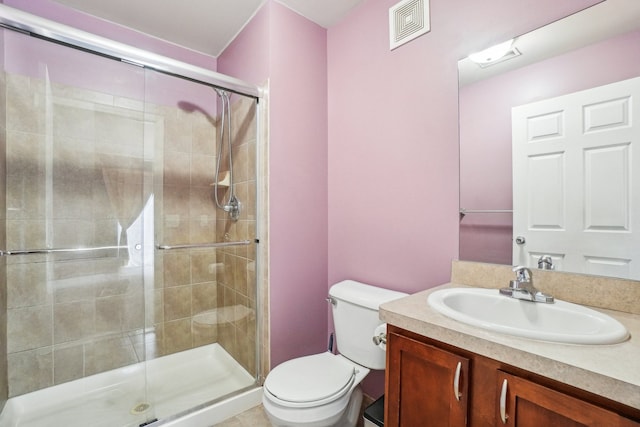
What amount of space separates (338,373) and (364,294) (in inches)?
15.4

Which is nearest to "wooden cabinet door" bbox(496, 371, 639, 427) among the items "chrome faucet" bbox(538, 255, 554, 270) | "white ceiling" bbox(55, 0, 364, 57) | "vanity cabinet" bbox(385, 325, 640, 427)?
"vanity cabinet" bbox(385, 325, 640, 427)

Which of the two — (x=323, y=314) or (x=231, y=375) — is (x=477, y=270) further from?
(x=231, y=375)

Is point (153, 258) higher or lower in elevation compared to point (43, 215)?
lower

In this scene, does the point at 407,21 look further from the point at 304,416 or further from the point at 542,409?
the point at 304,416

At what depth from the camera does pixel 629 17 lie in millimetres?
929

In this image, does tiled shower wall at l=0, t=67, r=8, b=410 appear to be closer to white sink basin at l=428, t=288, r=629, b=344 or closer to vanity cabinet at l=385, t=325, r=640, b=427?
vanity cabinet at l=385, t=325, r=640, b=427

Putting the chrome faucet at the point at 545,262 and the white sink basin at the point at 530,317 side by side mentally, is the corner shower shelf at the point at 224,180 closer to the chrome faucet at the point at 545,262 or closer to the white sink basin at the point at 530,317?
the white sink basin at the point at 530,317

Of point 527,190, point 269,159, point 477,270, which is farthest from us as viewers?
point 269,159

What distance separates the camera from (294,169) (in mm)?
1793

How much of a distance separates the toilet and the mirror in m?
0.55

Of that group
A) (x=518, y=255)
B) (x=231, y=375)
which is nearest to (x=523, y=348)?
(x=518, y=255)

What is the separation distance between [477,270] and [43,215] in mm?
2265

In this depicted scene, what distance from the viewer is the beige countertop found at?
55cm

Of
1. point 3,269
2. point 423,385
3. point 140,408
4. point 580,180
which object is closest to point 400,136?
point 580,180
